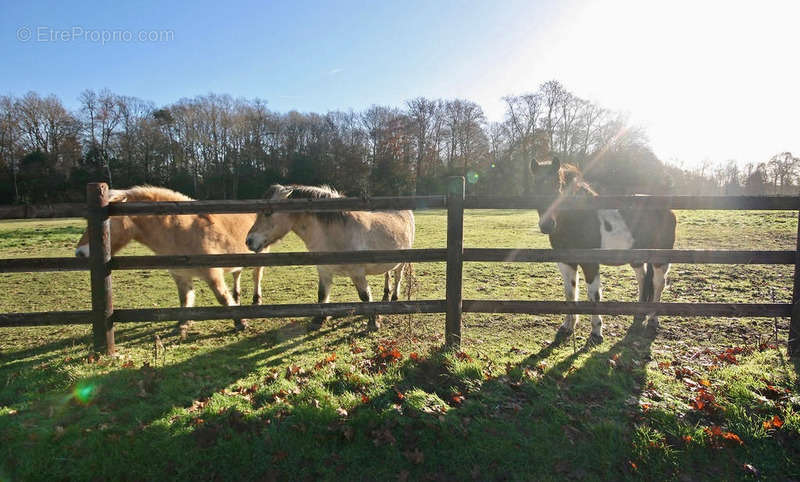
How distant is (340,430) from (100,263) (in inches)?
122

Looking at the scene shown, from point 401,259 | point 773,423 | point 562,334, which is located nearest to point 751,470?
point 773,423

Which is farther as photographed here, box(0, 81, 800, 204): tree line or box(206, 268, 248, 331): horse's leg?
box(0, 81, 800, 204): tree line

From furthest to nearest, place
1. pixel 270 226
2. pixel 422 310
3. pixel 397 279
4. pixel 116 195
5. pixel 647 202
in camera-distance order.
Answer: pixel 397 279
pixel 270 226
pixel 116 195
pixel 422 310
pixel 647 202

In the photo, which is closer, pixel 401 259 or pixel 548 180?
pixel 401 259

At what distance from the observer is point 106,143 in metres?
45.3

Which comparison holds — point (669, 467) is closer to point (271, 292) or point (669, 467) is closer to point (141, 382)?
point (141, 382)

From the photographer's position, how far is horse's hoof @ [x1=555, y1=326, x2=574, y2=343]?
5.26m

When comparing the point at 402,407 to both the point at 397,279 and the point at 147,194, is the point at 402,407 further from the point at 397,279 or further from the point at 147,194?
the point at 147,194

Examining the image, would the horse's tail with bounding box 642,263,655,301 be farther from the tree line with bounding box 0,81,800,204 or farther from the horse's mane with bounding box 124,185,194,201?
the tree line with bounding box 0,81,800,204

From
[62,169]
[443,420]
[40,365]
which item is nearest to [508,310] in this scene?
[443,420]

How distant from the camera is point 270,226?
572 centimetres

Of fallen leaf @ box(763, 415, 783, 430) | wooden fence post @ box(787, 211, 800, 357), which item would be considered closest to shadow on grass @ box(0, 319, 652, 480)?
fallen leaf @ box(763, 415, 783, 430)

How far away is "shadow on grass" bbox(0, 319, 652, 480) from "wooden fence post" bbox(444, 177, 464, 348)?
63 centimetres

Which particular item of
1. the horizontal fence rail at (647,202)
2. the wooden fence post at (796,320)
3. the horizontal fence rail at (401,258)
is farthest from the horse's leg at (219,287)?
the wooden fence post at (796,320)
